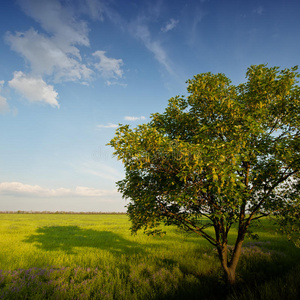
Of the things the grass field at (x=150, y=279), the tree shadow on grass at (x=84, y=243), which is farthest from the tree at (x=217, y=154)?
the tree shadow on grass at (x=84, y=243)

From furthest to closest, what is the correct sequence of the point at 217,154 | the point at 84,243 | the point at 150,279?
the point at 84,243
the point at 150,279
the point at 217,154

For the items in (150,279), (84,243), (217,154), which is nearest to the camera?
(217,154)

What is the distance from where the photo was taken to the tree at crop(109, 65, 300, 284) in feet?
21.2

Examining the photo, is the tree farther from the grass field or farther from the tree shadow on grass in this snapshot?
the tree shadow on grass

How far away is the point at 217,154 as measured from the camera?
6.03 meters

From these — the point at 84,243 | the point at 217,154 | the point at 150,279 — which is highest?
the point at 217,154

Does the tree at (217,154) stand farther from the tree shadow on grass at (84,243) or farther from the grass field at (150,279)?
the tree shadow on grass at (84,243)

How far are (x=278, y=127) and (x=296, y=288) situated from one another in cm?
723

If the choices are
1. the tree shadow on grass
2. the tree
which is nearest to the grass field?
the tree

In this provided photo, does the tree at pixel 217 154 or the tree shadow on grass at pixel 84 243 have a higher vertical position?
the tree at pixel 217 154

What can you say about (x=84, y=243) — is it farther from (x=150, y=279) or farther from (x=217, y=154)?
(x=217, y=154)

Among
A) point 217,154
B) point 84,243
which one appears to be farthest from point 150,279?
point 84,243

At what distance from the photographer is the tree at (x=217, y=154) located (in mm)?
6461

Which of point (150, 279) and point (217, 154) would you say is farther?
point (150, 279)
